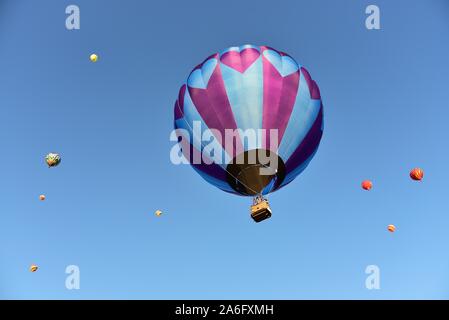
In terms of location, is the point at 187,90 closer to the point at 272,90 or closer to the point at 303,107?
the point at 272,90

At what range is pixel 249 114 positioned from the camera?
1217 cm

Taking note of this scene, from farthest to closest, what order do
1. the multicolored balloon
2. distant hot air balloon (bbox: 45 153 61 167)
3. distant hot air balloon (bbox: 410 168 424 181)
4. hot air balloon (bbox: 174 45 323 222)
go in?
distant hot air balloon (bbox: 45 153 61 167)
distant hot air balloon (bbox: 410 168 424 181)
the multicolored balloon
hot air balloon (bbox: 174 45 323 222)

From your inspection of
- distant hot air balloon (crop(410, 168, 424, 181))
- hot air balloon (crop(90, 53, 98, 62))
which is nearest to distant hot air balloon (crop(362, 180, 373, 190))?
distant hot air balloon (crop(410, 168, 424, 181))

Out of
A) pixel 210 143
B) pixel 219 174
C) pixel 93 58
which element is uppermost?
pixel 93 58

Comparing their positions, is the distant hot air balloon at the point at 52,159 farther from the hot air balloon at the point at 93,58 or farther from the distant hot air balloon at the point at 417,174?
the distant hot air balloon at the point at 417,174

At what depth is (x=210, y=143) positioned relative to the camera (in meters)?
12.4

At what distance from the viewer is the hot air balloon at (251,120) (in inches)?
471

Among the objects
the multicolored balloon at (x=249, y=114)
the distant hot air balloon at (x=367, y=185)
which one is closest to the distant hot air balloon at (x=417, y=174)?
the distant hot air balloon at (x=367, y=185)

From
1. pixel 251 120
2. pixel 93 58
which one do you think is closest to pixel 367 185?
pixel 251 120

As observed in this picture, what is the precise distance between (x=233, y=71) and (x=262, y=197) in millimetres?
3676

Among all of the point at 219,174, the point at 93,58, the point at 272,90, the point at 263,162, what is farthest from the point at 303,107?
the point at 93,58

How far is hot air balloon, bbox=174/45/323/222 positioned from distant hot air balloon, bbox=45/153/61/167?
13.2ft

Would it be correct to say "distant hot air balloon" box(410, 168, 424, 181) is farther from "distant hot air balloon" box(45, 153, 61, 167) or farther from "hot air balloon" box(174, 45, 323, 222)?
"distant hot air balloon" box(45, 153, 61, 167)

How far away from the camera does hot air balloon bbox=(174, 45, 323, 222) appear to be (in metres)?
12.0
